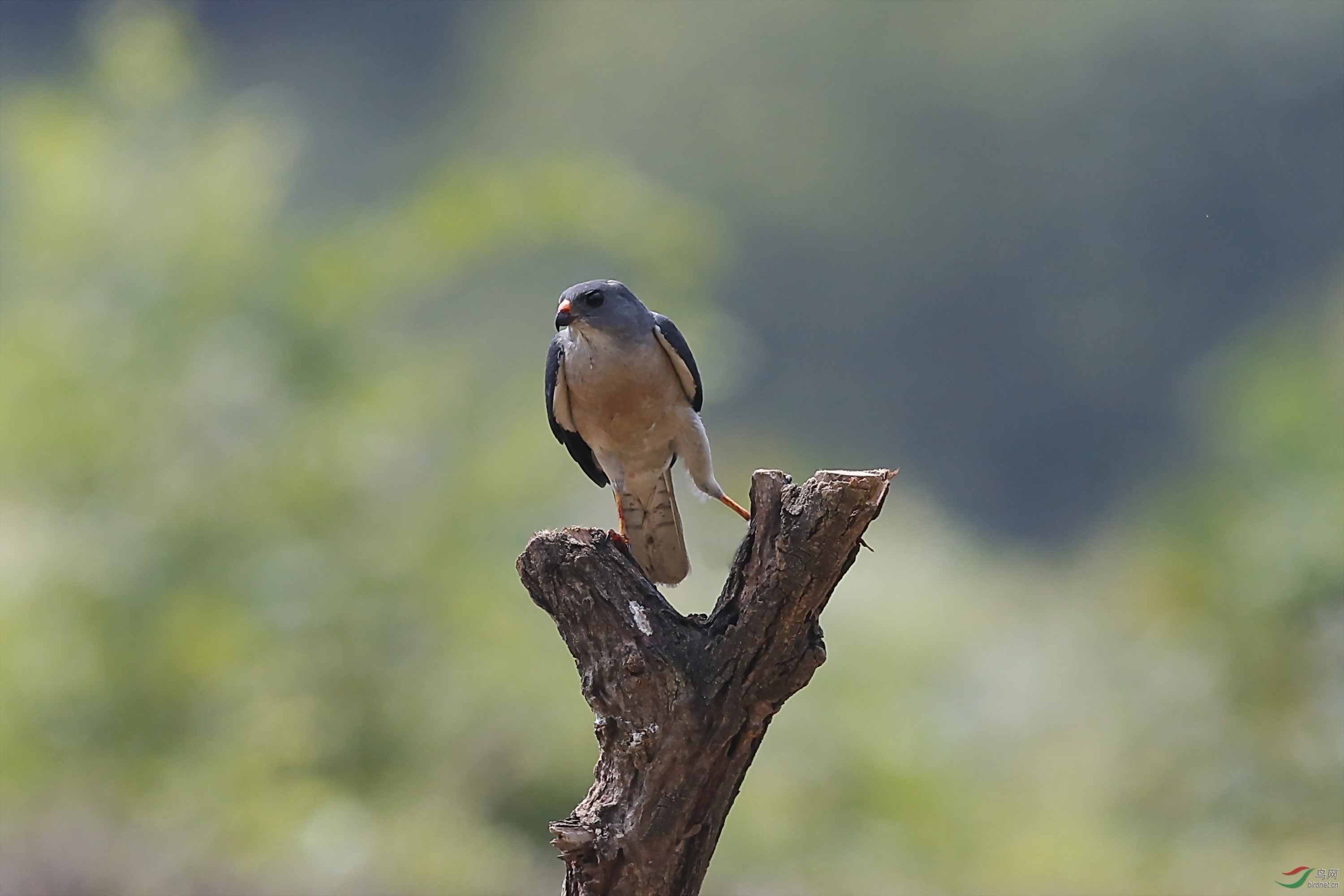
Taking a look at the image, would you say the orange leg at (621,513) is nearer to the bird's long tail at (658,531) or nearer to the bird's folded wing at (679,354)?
the bird's long tail at (658,531)

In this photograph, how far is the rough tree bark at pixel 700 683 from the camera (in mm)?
2189

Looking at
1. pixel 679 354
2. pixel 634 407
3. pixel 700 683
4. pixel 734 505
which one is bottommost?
pixel 700 683

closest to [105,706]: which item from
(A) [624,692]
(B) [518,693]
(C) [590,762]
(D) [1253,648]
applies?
(B) [518,693]

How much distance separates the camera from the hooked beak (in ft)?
9.50

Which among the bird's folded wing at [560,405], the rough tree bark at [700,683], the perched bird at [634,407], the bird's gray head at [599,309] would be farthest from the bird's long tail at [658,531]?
the rough tree bark at [700,683]

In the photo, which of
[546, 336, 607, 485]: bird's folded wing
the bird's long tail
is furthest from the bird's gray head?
the bird's long tail

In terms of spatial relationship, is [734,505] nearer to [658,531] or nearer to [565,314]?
[658,531]

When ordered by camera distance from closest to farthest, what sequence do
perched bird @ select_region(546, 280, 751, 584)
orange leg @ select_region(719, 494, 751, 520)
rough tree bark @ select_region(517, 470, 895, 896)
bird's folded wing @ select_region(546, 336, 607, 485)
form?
rough tree bark @ select_region(517, 470, 895, 896), orange leg @ select_region(719, 494, 751, 520), perched bird @ select_region(546, 280, 751, 584), bird's folded wing @ select_region(546, 336, 607, 485)

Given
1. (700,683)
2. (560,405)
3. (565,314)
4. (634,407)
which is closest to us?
(700,683)

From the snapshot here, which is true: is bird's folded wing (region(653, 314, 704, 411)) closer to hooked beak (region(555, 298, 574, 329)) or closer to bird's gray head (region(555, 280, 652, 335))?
bird's gray head (region(555, 280, 652, 335))

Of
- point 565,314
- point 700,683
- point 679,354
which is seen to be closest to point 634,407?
point 679,354

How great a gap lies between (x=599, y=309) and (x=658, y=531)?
65cm

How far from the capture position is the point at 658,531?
3.23m

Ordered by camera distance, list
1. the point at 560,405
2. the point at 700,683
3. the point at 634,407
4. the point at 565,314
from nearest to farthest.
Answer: the point at 700,683 < the point at 565,314 < the point at 634,407 < the point at 560,405
